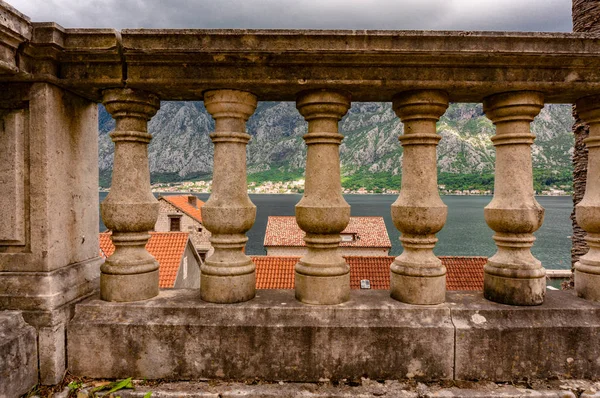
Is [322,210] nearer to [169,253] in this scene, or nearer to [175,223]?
[169,253]

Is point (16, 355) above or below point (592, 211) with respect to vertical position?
below

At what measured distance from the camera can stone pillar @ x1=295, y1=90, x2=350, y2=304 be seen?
9.36ft

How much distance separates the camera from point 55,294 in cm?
276

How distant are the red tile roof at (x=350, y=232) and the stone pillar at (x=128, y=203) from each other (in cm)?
3091

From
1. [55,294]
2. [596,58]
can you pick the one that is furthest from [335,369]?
[596,58]

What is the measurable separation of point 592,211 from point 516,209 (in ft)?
2.24

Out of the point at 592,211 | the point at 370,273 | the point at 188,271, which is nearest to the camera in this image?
the point at 592,211

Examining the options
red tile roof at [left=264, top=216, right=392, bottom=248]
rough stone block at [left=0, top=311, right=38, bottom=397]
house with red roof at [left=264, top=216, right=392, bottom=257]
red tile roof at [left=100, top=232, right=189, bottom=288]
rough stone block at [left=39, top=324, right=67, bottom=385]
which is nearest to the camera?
rough stone block at [left=0, top=311, right=38, bottom=397]

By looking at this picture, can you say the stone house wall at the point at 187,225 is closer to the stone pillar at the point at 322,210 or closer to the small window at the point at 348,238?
the small window at the point at 348,238

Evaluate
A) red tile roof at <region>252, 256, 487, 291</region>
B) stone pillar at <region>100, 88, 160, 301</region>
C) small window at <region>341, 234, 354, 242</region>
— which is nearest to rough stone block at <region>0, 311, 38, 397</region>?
stone pillar at <region>100, 88, 160, 301</region>

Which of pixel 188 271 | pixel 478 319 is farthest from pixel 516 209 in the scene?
pixel 188 271

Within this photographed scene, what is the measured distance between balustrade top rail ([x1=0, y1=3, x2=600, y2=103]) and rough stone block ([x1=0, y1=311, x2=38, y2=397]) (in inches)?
71.4

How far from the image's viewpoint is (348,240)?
3516cm

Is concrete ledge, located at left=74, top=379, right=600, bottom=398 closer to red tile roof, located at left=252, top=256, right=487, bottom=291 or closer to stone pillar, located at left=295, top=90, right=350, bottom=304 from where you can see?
stone pillar, located at left=295, top=90, right=350, bottom=304
